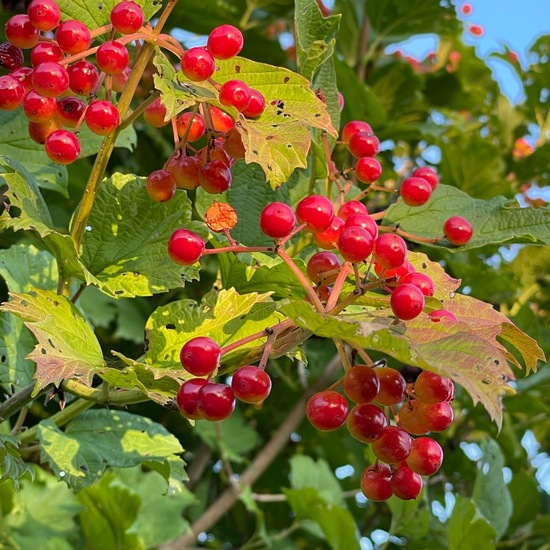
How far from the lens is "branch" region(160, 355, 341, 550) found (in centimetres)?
197

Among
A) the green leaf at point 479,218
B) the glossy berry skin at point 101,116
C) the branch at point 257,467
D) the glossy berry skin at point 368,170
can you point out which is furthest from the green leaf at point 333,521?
the glossy berry skin at point 101,116

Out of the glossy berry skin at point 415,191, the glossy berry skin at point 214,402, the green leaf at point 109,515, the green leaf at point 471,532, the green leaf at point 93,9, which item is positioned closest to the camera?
the glossy berry skin at point 214,402

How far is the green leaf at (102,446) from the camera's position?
958 mm

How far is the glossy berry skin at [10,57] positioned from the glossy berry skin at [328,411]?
1.73 feet

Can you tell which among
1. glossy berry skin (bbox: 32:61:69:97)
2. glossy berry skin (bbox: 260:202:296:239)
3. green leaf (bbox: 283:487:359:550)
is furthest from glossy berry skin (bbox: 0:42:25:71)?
green leaf (bbox: 283:487:359:550)

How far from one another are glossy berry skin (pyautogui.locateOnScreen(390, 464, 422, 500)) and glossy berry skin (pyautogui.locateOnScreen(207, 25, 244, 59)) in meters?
0.47

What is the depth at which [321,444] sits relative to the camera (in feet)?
7.88

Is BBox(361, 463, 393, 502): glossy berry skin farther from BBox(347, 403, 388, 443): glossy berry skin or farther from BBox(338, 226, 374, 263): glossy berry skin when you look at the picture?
BBox(338, 226, 374, 263): glossy berry skin

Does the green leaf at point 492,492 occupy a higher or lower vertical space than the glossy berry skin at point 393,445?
lower

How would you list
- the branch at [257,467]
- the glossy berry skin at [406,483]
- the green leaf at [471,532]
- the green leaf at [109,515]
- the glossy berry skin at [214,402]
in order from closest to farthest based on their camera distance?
the glossy berry skin at [214,402] → the glossy berry skin at [406,483] → the green leaf at [471,532] → the green leaf at [109,515] → the branch at [257,467]

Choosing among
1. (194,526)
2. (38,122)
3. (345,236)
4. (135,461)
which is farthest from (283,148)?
(194,526)

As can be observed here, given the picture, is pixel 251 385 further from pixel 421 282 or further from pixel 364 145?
pixel 364 145

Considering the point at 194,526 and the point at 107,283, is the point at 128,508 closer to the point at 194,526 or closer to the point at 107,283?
the point at 194,526

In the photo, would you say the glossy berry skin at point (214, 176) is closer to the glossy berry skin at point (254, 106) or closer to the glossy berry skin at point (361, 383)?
the glossy berry skin at point (254, 106)
